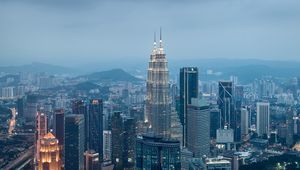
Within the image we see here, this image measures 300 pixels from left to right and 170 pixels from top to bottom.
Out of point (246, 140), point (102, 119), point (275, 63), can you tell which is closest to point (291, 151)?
point (246, 140)

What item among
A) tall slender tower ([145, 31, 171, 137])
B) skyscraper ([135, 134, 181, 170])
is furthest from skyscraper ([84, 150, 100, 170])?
tall slender tower ([145, 31, 171, 137])

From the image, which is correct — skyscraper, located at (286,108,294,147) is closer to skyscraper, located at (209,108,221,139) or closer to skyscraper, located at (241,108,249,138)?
skyscraper, located at (241,108,249,138)

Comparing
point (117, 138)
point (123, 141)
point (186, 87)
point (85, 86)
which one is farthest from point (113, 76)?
point (186, 87)

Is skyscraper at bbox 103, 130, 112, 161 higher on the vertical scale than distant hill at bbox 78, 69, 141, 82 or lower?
lower

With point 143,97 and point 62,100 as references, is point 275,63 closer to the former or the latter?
point 143,97

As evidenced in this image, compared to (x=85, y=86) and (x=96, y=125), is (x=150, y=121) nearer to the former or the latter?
(x=96, y=125)
